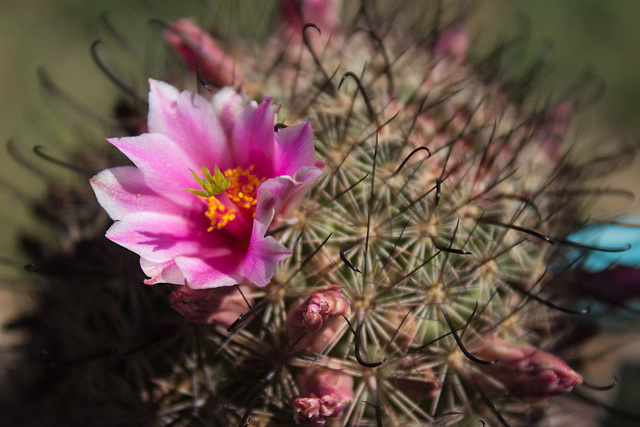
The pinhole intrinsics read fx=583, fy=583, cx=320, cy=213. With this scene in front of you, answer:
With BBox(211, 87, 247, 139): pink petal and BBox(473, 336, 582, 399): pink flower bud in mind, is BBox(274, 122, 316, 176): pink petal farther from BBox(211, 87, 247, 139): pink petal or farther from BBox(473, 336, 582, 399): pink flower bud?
BBox(473, 336, 582, 399): pink flower bud

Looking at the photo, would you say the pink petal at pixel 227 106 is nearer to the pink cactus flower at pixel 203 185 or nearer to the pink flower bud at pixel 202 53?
the pink cactus flower at pixel 203 185

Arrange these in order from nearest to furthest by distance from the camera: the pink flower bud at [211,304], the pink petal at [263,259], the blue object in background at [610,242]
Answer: the pink petal at [263,259] → the pink flower bud at [211,304] → the blue object in background at [610,242]

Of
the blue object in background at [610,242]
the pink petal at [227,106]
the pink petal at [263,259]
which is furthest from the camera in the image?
the blue object in background at [610,242]

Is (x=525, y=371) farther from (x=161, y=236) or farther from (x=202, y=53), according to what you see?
(x=202, y=53)

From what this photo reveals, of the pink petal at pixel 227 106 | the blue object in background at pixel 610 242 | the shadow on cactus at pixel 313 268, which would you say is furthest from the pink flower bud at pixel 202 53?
the blue object in background at pixel 610 242

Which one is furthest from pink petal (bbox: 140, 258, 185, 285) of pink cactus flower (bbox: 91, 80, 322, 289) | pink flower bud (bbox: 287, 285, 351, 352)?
pink flower bud (bbox: 287, 285, 351, 352)

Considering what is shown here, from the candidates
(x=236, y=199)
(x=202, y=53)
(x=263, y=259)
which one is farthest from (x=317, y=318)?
(x=202, y=53)
